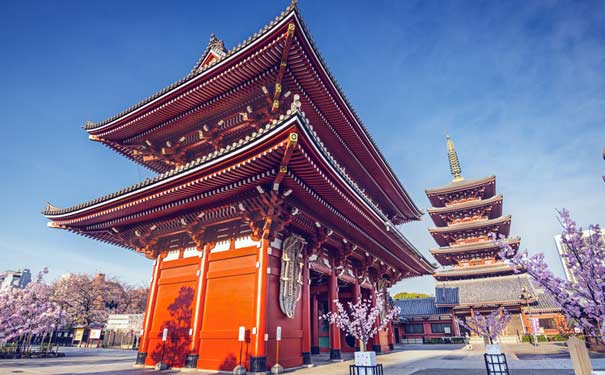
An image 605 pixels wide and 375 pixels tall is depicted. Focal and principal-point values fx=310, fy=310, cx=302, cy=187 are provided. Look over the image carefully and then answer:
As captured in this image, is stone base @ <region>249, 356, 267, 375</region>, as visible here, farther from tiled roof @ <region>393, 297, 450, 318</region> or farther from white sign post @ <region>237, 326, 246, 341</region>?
tiled roof @ <region>393, 297, 450, 318</region>

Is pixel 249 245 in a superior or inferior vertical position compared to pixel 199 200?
inferior

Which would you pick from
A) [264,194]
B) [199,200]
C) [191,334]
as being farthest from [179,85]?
[191,334]

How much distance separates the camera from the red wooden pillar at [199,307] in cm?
1230

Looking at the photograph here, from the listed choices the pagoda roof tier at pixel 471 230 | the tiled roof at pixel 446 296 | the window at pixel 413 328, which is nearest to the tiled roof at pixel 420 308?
the window at pixel 413 328

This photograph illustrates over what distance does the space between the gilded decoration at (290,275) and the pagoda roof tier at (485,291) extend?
101 ft

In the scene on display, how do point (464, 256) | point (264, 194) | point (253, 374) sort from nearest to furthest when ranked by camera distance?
point (253, 374) < point (264, 194) < point (464, 256)

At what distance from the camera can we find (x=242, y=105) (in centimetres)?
1446

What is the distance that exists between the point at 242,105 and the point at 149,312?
1086cm

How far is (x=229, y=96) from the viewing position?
13906 mm

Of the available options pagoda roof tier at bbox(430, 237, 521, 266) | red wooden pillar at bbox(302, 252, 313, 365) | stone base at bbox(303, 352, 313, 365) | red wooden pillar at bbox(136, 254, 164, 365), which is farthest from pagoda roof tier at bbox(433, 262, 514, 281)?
red wooden pillar at bbox(136, 254, 164, 365)

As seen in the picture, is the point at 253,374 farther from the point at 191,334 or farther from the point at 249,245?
the point at 249,245

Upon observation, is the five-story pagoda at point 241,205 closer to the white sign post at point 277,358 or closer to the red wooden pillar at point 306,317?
the red wooden pillar at point 306,317

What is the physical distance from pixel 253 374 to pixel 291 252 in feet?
15.3

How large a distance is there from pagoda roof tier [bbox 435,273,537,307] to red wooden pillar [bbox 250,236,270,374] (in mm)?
33020
